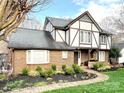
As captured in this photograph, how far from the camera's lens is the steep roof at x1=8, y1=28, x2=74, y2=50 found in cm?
2804

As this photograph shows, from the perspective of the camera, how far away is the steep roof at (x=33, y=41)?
28036 mm

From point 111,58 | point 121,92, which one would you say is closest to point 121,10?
point 111,58

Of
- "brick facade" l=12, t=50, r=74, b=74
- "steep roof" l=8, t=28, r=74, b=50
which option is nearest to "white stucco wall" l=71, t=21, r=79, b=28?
"steep roof" l=8, t=28, r=74, b=50

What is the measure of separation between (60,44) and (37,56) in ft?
14.9

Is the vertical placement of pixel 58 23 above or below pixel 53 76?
above

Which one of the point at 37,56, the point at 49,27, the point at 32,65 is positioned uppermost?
the point at 49,27

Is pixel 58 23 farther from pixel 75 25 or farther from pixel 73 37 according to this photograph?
pixel 73 37

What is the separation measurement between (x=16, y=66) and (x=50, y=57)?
187 inches

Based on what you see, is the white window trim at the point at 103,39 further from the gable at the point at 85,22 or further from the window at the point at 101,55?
the gable at the point at 85,22

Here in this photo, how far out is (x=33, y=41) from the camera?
29922 mm

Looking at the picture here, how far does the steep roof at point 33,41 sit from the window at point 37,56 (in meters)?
0.60

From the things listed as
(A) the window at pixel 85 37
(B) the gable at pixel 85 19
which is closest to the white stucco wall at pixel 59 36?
(A) the window at pixel 85 37

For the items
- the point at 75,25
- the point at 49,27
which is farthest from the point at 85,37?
the point at 49,27

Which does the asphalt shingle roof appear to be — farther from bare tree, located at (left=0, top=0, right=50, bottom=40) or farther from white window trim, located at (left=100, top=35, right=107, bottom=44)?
bare tree, located at (left=0, top=0, right=50, bottom=40)
